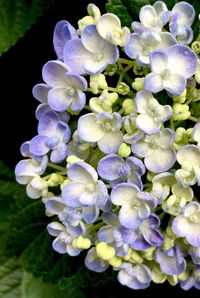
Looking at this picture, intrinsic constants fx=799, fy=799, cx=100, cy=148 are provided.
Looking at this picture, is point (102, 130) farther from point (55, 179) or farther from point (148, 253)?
point (148, 253)

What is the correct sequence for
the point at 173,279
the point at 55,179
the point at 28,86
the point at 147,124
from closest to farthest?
1. the point at 147,124
2. the point at 55,179
3. the point at 173,279
4. the point at 28,86

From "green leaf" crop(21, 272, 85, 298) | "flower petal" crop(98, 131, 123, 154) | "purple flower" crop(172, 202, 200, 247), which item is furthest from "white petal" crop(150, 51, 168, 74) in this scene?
"green leaf" crop(21, 272, 85, 298)

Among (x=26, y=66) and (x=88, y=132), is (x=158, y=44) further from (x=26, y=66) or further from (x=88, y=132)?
(x=26, y=66)

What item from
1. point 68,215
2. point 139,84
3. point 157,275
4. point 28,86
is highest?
point 139,84

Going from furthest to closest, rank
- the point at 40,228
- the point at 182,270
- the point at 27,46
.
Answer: the point at 27,46, the point at 40,228, the point at 182,270

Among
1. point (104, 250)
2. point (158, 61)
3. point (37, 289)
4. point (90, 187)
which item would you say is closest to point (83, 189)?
point (90, 187)

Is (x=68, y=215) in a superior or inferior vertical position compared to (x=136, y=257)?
superior

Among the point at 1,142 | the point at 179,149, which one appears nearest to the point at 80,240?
the point at 179,149
